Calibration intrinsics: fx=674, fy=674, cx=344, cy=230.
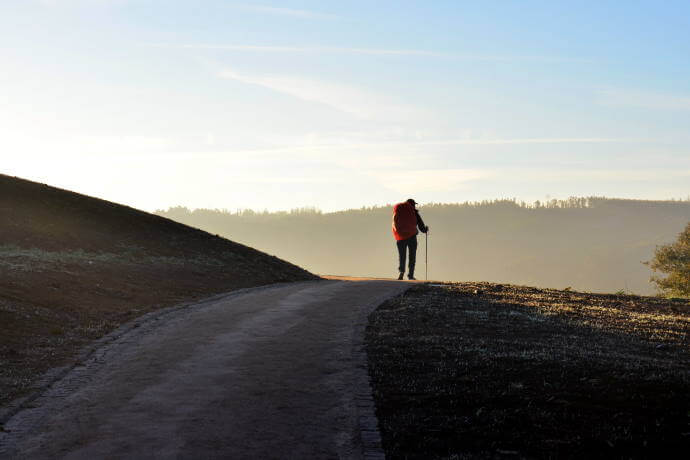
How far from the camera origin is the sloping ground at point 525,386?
7.94 m

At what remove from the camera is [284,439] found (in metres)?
7.96

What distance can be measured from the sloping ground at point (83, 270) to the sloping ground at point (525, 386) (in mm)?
6180

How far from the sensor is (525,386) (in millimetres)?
10125

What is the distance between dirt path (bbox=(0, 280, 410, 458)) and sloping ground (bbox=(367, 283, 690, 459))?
0.57m

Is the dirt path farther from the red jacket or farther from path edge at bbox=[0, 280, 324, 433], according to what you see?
the red jacket

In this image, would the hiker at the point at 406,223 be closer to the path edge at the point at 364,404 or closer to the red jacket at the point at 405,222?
the red jacket at the point at 405,222

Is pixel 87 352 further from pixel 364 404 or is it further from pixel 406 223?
pixel 406 223

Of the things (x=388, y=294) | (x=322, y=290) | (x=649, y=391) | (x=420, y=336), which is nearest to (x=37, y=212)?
(x=322, y=290)

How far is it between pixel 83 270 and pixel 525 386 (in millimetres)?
18585

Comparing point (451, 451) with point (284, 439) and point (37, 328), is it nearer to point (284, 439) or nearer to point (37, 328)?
point (284, 439)

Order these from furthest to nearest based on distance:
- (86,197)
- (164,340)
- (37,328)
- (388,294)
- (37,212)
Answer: (86,197) → (37,212) → (388,294) → (37,328) → (164,340)

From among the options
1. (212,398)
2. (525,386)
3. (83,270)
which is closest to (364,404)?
(212,398)

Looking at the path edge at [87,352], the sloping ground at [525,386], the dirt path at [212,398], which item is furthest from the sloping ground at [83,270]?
the sloping ground at [525,386]

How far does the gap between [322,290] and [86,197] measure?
68.2 feet
